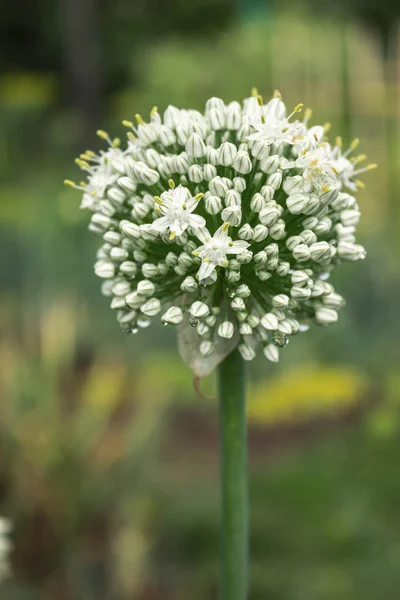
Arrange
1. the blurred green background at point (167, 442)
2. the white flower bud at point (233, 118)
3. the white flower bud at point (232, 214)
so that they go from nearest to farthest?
1. the white flower bud at point (232, 214)
2. the white flower bud at point (233, 118)
3. the blurred green background at point (167, 442)

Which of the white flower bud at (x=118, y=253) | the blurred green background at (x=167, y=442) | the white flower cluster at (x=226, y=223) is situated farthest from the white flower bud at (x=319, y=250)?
the blurred green background at (x=167, y=442)

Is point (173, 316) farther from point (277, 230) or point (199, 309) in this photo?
point (277, 230)

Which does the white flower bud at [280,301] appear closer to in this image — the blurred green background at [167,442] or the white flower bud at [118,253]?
the white flower bud at [118,253]

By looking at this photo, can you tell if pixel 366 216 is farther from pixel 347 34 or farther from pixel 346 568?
pixel 346 568

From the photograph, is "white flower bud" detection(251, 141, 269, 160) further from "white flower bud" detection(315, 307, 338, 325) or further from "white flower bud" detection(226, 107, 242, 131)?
"white flower bud" detection(315, 307, 338, 325)

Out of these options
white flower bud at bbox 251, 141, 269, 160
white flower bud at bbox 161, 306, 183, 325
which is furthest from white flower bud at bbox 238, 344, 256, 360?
white flower bud at bbox 251, 141, 269, 160

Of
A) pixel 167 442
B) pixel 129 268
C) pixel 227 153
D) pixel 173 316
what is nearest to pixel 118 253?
pixel 129 268
